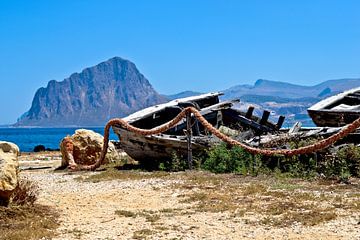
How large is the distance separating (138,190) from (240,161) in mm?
3311

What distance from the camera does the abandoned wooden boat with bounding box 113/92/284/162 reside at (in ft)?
52.9

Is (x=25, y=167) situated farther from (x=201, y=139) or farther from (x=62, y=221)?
(x=62, y=221)

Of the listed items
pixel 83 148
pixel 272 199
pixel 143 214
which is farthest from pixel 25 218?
pixel 83 148

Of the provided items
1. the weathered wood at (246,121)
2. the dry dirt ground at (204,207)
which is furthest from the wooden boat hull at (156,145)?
the weathered wood at (246,121)

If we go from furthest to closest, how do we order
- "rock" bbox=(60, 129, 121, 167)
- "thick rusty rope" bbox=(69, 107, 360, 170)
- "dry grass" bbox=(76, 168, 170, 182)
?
1. "rock" bbox=(60, 129, 121, 167)
2. "dry grass" bbox=(76, 168, 170, 182)
3. "thick rusty rope" bbox=(69, 107, 360, 170)

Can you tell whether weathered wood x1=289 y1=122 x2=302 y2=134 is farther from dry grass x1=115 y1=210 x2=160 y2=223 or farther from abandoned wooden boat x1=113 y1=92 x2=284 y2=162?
dry grass x1=115 y1=210 x2=160 y2=223

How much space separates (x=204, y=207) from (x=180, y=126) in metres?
8.24

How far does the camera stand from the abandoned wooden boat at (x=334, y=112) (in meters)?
16.1

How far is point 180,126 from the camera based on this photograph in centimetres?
1788

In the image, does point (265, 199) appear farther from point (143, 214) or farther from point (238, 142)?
point (238, 142)

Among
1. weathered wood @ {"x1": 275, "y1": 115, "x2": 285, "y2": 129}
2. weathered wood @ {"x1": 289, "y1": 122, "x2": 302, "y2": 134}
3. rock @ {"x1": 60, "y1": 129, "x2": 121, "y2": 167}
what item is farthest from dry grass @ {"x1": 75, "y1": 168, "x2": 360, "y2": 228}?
rock @ {"x1": 60, "y1": 129, "x2": 121, "y2": 167}

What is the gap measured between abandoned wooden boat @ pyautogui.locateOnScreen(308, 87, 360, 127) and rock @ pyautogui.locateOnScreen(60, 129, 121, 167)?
6834mm

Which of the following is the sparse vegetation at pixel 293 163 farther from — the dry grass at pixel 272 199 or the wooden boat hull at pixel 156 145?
the dry grass at pixel 272 199

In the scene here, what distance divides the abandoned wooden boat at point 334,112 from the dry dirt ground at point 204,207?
4261 millimetres
